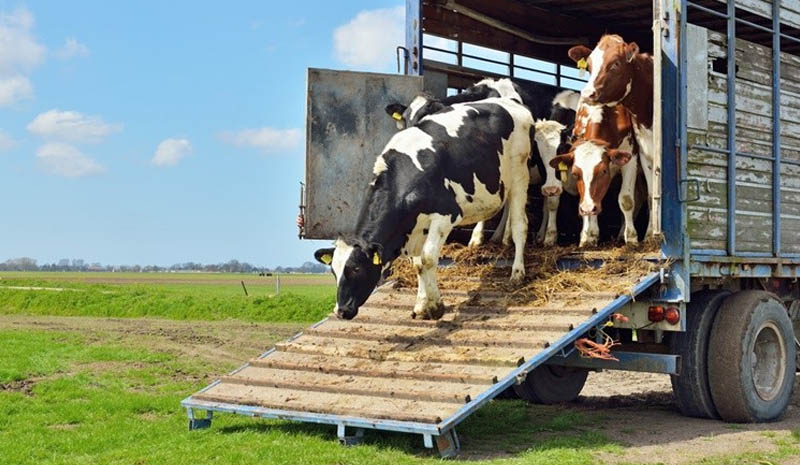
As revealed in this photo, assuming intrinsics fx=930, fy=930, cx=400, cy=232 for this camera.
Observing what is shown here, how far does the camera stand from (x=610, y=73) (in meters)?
9.29

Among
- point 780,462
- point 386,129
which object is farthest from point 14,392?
point 780,462

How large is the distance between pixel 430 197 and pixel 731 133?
3.10 m

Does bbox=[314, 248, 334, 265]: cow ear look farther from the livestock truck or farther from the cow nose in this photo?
the cow nose

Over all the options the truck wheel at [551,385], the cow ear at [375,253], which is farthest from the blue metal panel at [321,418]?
the truck wheel at [551,385]

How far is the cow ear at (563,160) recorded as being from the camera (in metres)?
9.43

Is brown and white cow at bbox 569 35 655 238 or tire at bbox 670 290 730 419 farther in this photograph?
brown and white cow at bbox 569 35 655 238

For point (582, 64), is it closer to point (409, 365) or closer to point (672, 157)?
point (672, 157)

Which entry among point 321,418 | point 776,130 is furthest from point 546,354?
point 776,130

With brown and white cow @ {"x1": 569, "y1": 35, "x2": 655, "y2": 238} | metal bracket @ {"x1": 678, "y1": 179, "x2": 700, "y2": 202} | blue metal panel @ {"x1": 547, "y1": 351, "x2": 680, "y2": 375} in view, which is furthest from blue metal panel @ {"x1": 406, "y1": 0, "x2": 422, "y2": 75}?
blue metal panel @ {"x1": 547, "y1": 351, "x2": 680, "y2": 375}

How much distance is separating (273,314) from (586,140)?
1899 cm

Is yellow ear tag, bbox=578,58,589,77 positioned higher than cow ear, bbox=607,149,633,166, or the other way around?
yellow ear tag, bbox=578,58,589,77

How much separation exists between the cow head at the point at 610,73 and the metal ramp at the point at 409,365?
2.04m

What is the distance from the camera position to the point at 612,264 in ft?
28.5

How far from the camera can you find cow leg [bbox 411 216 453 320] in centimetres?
887
